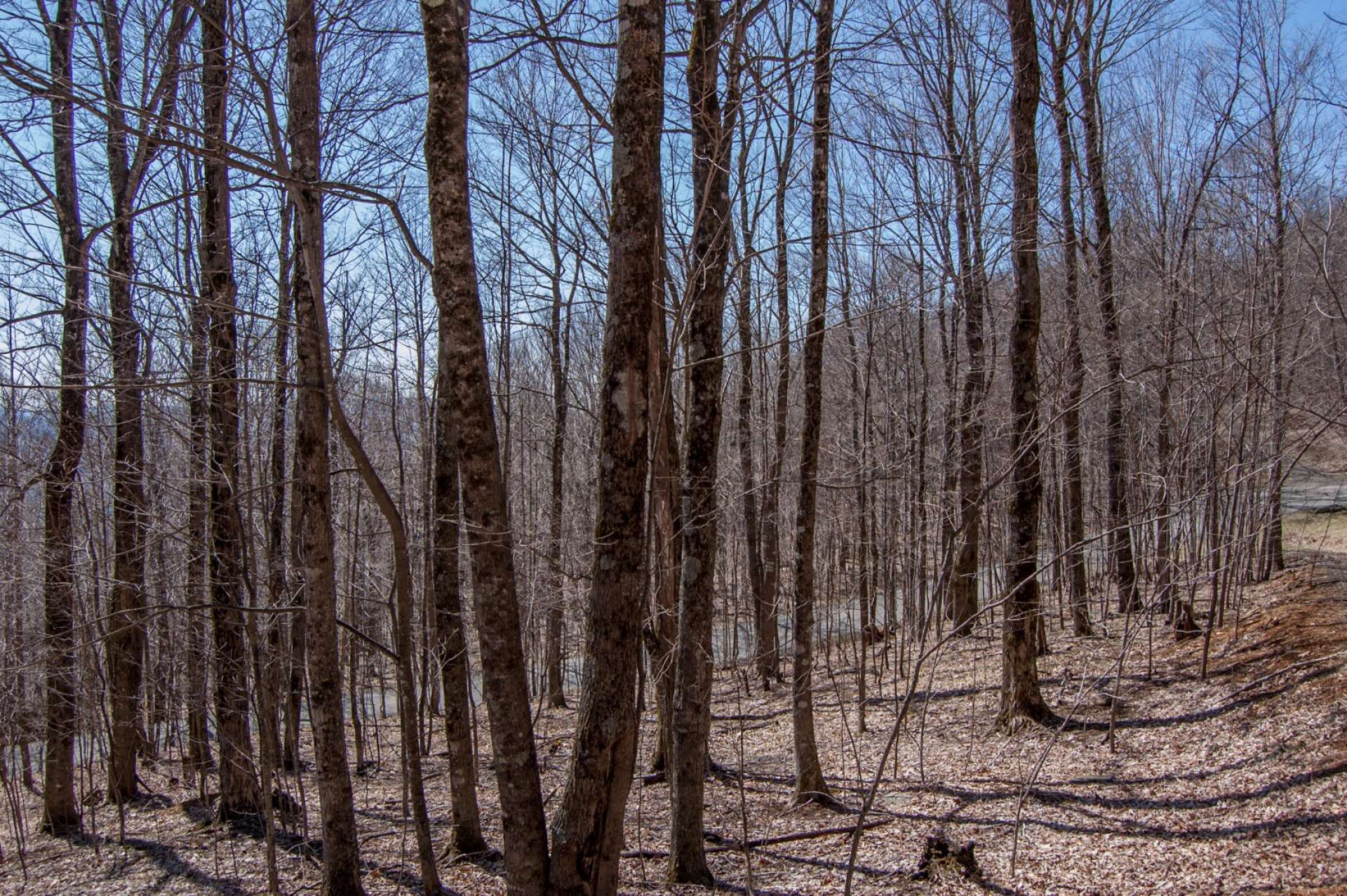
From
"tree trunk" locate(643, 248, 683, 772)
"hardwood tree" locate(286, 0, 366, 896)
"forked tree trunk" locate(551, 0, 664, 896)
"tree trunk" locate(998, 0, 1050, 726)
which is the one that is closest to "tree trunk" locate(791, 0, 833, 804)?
"tree trunk" locate(643, 248, 683, 772)

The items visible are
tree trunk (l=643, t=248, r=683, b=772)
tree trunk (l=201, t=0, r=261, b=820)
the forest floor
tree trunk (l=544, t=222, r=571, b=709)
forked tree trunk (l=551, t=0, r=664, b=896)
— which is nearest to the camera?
forked tree trunk (l=551, t=0, r=664, b=896)

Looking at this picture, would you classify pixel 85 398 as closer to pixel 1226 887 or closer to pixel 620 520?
pixel 620 520

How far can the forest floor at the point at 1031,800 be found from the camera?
5.40 metres

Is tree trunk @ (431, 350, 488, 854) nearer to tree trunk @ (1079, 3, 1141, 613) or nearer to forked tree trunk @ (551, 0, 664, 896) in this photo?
forked tree trunk @ (551, 0, 664, 896)

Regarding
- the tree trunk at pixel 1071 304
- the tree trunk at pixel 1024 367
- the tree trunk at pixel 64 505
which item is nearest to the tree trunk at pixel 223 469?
the tree trunk at pixel 64 505

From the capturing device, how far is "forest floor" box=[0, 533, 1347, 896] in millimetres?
5402

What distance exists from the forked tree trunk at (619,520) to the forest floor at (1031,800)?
97 cm

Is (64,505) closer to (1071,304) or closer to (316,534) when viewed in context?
(316,534)

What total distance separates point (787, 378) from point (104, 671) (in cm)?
994

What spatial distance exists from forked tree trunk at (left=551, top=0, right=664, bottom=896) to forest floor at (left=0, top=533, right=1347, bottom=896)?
975 mm

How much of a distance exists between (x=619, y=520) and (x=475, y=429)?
802 millimetres

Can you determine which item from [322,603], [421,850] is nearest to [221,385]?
[322,603]

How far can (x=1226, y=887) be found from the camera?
15.9 ft

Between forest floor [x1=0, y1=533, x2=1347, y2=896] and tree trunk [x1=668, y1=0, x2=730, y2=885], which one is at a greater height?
tree trunk [x1=668, y1=0, x2=730, y2=885]
